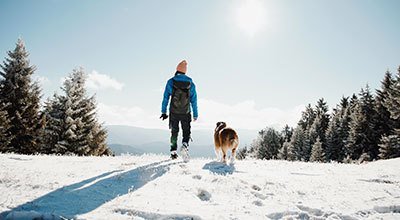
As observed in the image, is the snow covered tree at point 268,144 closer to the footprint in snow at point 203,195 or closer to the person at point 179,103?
the person at point 179,103

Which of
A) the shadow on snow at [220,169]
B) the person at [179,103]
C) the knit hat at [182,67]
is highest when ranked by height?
the knit hat at [182,67]

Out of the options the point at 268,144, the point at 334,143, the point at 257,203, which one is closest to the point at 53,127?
the point at 257,203

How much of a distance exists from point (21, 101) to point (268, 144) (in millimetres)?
71888

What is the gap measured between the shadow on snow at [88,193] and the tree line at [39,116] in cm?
1672

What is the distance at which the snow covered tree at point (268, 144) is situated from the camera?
81062 millimetres

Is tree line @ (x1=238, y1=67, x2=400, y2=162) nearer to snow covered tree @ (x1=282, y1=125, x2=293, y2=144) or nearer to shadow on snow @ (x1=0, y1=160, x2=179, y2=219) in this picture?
snow covered tree @ (x1=282, y1=125, x2=293, y2=144)

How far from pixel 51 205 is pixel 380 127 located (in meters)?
47.4

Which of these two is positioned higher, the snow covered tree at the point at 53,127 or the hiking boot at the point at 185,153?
the snow covered tree at the point at 53,127

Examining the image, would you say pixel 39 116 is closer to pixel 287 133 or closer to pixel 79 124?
pixel 79 124

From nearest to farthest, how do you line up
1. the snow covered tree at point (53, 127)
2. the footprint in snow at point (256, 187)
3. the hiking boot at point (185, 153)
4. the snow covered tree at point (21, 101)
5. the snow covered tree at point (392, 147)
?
the footprint in snow at point (256, 187), the hiking boot at point (185, 153), the snow covered tree at point (21, 101), the snow covered tree at point (53, 127), the snow covered tree at point (392, 147)

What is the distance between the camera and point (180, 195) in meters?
4.61

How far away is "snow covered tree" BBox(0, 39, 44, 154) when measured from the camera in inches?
799

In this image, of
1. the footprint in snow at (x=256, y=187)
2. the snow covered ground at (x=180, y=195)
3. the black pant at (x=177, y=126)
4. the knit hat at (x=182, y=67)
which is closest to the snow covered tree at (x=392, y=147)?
the snow covered ground at (x=180, y=195)

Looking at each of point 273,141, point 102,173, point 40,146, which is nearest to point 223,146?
point 102,173
